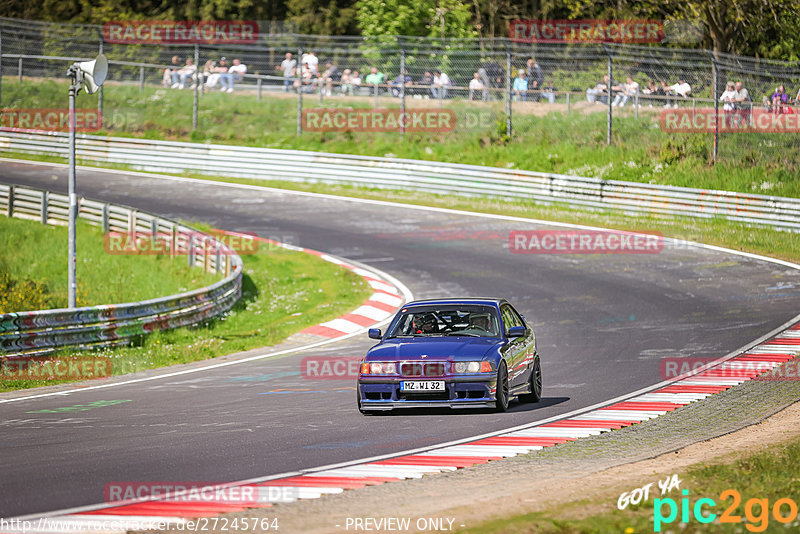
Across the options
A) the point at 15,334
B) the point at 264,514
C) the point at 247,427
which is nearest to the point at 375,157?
the point at 15,334

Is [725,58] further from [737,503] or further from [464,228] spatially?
[737,503]

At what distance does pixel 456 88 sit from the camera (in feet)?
109

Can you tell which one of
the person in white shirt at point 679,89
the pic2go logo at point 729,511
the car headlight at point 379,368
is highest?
the person in white shirt at point 679,89

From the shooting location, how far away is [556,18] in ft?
194

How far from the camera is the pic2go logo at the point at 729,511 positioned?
6649 millimetres

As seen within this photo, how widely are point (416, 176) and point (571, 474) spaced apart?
2447cm

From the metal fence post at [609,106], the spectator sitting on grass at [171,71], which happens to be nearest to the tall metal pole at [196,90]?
the spectator sitting on grass at [171,71]

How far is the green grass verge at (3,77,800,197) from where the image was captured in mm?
29406

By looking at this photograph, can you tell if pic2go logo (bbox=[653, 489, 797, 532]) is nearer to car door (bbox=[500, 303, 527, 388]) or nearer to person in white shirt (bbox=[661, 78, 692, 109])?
car door (bbox=[500, 303, 527, 388])

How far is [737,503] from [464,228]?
2075cm

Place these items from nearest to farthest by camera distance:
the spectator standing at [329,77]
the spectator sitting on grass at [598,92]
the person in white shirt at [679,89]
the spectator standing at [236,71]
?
the person in white shirt at [679,89] < the spectator sitting on grass at [598,92] < the spectator standing at [329,77] < the spectator standing at [236,71]

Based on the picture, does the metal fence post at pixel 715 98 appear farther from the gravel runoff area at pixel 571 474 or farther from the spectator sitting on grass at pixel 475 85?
the gravel runoff area at pixel 571 474

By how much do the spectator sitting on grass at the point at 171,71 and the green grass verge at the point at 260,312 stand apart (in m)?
14.5

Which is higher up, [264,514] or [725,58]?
[725,58]
